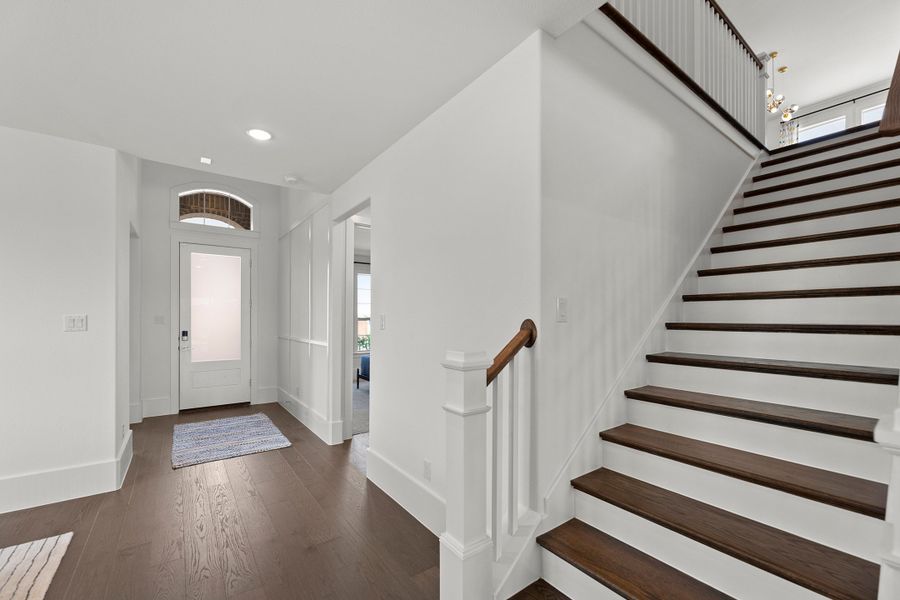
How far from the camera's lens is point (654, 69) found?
7.66 feet

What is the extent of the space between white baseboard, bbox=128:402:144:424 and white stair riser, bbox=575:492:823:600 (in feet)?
16.0

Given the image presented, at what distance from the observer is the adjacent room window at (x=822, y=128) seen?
19.1 ft

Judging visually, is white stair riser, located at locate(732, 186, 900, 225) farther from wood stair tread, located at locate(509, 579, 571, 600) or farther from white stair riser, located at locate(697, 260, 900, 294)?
wood stair tread, located at locate(509, 579, 571, 600)

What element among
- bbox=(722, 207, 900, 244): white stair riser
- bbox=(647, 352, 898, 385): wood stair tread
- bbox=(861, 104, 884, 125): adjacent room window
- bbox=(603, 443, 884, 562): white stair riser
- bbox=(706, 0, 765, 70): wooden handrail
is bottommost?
bbox=(603, 443, 884, 562): white stair riser

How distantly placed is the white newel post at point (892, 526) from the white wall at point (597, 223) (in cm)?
103

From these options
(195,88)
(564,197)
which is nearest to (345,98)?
(195,88)

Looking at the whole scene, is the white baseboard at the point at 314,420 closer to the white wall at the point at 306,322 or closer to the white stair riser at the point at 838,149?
the white wall at the point at 306,322

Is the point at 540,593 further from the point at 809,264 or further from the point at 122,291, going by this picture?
the point at 122,291

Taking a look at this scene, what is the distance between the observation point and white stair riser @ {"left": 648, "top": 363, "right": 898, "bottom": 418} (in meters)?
1.63

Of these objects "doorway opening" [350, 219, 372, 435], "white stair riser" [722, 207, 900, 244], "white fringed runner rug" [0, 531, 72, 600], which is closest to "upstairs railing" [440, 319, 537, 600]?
"white fringed runner rug" [0, 531, 72, 600]

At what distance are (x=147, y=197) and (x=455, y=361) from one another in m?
5.11

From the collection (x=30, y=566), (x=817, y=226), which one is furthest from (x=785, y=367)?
(x=30, y=566)

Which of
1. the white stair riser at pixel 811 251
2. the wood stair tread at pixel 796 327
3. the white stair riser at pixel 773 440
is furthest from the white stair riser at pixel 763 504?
the white stair riser at pixel 811 251

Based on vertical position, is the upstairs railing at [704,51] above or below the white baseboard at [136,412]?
above
